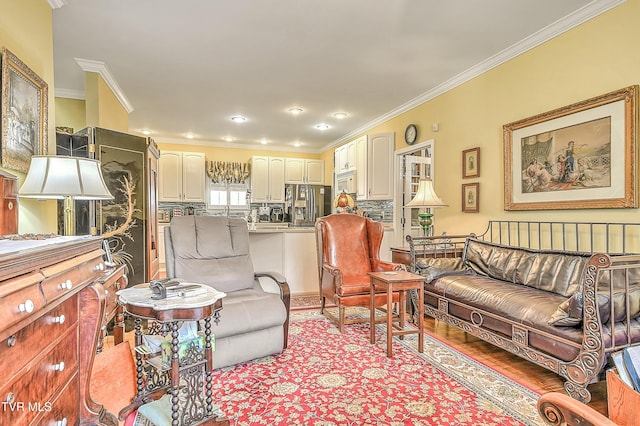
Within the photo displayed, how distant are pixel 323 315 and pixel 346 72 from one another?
109 inches

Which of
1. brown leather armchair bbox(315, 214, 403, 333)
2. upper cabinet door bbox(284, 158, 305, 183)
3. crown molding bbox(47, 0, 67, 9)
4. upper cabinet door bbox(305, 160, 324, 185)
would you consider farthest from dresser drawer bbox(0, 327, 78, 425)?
upper cabinet door bbox(305, 160, 324, 185)

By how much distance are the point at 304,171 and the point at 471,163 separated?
4.55 metres

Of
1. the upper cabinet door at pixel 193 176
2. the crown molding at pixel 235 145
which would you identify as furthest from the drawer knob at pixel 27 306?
the crown molding at pixel 235 145

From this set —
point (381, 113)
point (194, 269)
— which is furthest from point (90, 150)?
point (381, 113)

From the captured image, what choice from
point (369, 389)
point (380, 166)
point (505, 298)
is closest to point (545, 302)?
point (505, 298)

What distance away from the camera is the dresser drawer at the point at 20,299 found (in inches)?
26.0

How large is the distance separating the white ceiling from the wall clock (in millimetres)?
328

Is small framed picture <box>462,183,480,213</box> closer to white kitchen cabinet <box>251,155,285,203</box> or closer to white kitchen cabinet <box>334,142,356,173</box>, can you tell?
white kitchen cabinet <box>334,142,356,173</box>

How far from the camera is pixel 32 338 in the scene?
87 centimetres

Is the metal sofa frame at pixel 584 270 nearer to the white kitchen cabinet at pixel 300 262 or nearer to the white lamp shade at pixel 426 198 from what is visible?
the white lamp shade at pixel 426 198

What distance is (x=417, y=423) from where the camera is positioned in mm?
1745

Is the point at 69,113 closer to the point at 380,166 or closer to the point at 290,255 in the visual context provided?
the point at 290,255

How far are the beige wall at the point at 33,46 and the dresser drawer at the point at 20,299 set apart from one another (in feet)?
5.60

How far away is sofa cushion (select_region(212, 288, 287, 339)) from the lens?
227 cm
